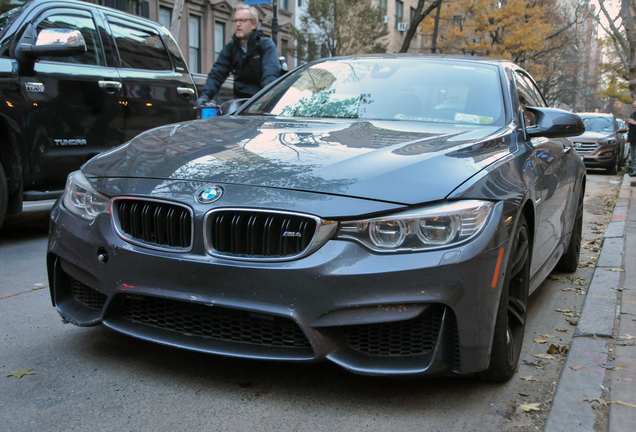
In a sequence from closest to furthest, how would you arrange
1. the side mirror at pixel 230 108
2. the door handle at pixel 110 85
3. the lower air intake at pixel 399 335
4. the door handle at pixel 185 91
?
1. the lower air intake at pixel 399 335
2. the side mirror at pixel 230 108
3. the door handle at pixel 110 85
4. the door handle at pixel 185 91

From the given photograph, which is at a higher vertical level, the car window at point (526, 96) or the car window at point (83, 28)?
the car window at point (83, 28)

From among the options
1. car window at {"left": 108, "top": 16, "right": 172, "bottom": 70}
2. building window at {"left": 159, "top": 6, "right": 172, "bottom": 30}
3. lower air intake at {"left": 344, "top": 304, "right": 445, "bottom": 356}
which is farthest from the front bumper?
building window at {"left": 159, "top": 6, "right": 172, "bottom": 30}

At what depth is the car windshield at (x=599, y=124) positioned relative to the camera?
66.5 feet

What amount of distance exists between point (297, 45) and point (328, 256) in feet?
94.7

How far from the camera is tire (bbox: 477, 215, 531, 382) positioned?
2898 mm

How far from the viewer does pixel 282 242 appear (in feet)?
8.76

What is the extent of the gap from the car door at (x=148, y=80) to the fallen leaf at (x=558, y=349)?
4.40m

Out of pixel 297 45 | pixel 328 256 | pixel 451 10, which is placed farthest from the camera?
pixel 451 10

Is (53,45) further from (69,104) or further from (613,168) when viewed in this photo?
(613,168)

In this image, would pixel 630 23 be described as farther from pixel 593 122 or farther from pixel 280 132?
pixel 280 132

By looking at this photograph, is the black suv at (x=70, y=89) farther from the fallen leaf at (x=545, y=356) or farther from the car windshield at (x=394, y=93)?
the fallen leaf at (x=545, y=356)

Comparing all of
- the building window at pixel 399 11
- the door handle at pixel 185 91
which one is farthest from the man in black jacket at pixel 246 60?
the building window at pixel 399 11

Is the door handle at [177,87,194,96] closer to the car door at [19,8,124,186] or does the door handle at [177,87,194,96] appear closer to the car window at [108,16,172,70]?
the car window at [108,16,172,70]

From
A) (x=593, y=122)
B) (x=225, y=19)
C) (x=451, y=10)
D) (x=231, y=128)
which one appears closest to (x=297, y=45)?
(x=225, y=19)
